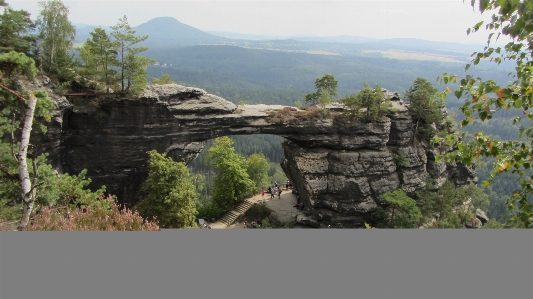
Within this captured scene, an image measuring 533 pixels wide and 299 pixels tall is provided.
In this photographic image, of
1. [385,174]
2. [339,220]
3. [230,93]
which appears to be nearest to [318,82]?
[385,174]

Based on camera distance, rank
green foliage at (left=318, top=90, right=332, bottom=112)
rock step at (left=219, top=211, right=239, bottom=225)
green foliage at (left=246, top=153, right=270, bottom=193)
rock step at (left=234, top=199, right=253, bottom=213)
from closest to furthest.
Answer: green foliage at (left=318, top=90, right=332, bottom=112) < rock step at (left=219, top=211, right=239, bottom=225) < rock step at (left=234, top=199, right=253, bottom=213) < green foliage at (left=246, top=153, right=270, bottom=193)

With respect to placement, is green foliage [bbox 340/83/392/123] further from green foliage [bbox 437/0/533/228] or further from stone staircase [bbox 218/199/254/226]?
green foliage [bbox 437/0/533/228]

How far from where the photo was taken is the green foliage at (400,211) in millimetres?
22141

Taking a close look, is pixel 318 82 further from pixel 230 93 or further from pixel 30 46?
pixel 230 93

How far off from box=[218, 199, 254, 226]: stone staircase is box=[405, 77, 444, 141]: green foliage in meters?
15.3

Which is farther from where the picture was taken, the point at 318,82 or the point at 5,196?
the point at 318,82

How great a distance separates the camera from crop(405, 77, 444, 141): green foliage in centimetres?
2570

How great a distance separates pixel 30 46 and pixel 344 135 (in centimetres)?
2111

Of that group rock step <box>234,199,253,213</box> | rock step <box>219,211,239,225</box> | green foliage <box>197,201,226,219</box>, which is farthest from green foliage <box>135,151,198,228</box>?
rock step <box>234,199,253,213</box>

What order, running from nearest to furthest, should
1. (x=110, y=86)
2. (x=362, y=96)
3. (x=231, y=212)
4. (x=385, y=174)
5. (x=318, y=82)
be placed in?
1. (x=110, y=86)
2. (x=362, y=96)
3. (x=385, y=174)
4. (x=231, y=212)
5. (x=318, y=82)

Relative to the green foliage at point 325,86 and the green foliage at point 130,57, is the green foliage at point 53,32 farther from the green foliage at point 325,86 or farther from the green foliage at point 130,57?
the green foliage at point 325,86

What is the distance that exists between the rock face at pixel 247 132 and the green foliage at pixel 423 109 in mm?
851

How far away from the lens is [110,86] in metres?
20.9

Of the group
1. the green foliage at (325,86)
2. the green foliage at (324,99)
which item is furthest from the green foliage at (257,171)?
the green foliage at (324,99)
